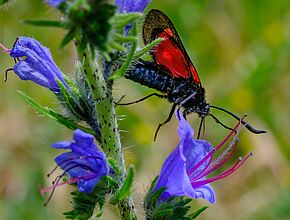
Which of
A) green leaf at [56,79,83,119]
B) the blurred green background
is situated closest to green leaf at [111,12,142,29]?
green leaf at [56,79,83,119]

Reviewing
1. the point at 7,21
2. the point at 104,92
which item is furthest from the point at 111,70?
the point at 7,21

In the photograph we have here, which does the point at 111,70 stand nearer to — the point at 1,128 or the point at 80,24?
the point at 80,24

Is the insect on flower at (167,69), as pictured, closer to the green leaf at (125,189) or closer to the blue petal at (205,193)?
the blue petal at (205,193)

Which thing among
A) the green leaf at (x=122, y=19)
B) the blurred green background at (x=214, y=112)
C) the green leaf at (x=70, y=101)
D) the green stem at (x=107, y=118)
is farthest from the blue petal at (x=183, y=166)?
the blurred green background at (x=214, y=112)

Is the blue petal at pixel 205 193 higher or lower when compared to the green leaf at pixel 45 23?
lower

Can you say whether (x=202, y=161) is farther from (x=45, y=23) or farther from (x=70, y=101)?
(x=45, y=23)

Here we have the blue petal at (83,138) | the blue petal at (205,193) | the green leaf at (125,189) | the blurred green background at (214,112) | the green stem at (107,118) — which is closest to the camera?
the blue petal at (83,138)

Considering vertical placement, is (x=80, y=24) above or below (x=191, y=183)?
above
